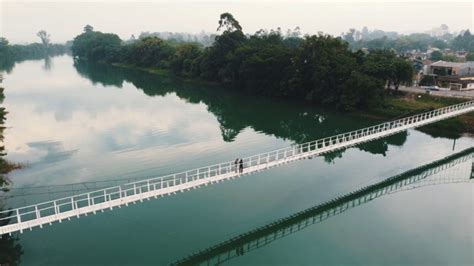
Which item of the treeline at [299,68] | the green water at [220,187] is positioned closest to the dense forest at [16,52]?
the treeline at [299,68]

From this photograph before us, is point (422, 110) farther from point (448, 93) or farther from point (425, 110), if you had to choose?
point (448, 93)

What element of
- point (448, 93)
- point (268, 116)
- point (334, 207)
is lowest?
point (334, 207)

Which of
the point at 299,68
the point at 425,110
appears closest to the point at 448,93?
the point at 425,110

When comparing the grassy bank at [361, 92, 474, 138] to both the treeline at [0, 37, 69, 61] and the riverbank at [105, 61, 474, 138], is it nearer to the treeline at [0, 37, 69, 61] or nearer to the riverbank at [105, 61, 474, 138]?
the riverbank at [105, 61, 474, 138]

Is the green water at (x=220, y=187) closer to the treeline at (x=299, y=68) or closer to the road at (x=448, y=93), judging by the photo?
the treeline at (x=299, y=68)

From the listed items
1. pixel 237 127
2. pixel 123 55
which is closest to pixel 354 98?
pixel 237 127

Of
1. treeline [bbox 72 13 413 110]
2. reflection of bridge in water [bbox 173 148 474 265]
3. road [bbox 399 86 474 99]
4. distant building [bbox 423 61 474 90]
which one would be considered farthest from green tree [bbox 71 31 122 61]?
reflection of bridge in water [bbox 173 148 474 265]

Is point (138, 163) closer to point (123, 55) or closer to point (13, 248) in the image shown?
point (13, 248)
